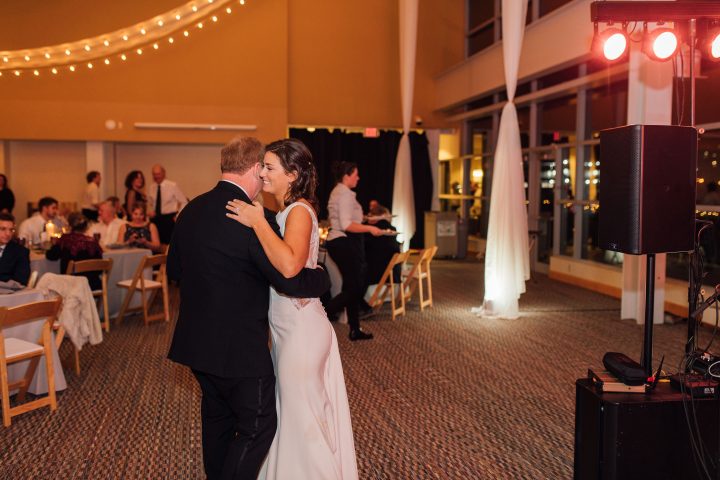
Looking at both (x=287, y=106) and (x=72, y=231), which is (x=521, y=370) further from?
(x=287, y=106)

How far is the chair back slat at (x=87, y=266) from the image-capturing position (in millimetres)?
5867

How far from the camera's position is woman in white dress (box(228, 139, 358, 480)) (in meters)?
2.37

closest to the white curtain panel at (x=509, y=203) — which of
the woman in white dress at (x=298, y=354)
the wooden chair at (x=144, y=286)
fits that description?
the wooden chair at (x=144, y=286)

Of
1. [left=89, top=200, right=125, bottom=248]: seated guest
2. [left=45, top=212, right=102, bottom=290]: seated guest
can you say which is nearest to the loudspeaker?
[left=45, top=212, right=102, bottom=290]: seated guest

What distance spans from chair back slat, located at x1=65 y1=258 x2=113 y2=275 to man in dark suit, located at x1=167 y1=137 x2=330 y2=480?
3.95 metres

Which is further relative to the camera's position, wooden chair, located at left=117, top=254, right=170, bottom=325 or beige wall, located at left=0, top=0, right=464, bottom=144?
beige wall, located at left=0, top=0, right=464, bottom=144

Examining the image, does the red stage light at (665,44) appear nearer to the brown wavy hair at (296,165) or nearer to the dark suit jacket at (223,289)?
the brown wavy hair at (296,165)

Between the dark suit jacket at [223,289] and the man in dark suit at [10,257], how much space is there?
3283mm

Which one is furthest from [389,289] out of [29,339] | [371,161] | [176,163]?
[176,163]

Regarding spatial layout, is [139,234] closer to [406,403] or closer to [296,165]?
[406,403]

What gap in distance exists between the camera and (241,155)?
2316 mm

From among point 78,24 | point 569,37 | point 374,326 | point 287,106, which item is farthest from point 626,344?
point 78,24

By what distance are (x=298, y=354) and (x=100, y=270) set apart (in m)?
4.52

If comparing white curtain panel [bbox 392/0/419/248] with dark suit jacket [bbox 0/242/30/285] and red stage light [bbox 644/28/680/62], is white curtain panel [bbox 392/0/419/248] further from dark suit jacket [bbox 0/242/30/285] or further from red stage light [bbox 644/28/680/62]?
dark suit jacket [bbox 0/242/30/285]
